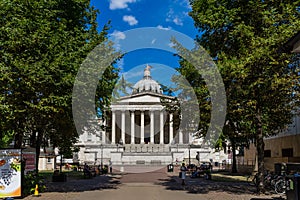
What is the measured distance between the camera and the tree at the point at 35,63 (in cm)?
1652

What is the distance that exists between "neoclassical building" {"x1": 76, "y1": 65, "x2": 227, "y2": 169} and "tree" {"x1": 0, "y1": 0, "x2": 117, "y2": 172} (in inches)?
1945

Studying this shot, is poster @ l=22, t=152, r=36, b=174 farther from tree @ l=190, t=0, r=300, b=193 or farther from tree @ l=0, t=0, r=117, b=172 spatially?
tree @ l=190, t=0, r=300, b=193

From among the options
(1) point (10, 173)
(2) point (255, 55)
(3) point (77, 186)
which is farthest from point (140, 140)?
(2) point (255, 55)

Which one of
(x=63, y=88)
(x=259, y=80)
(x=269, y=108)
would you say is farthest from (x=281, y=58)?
(x=63, y=88)

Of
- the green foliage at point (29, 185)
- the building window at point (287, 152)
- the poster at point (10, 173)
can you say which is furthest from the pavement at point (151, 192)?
the building window at point (287, 152)

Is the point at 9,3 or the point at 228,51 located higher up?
the point at 9,3

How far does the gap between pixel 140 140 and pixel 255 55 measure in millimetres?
70231

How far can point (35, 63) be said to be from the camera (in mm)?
16828

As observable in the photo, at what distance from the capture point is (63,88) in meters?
18.3

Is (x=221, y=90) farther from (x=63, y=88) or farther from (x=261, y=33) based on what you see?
(x=63, y=88)

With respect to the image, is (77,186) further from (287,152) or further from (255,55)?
(287,152)

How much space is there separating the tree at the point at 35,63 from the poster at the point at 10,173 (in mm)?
1463

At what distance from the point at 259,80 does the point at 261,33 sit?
10.9ft

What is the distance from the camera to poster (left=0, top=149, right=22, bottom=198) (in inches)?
634
